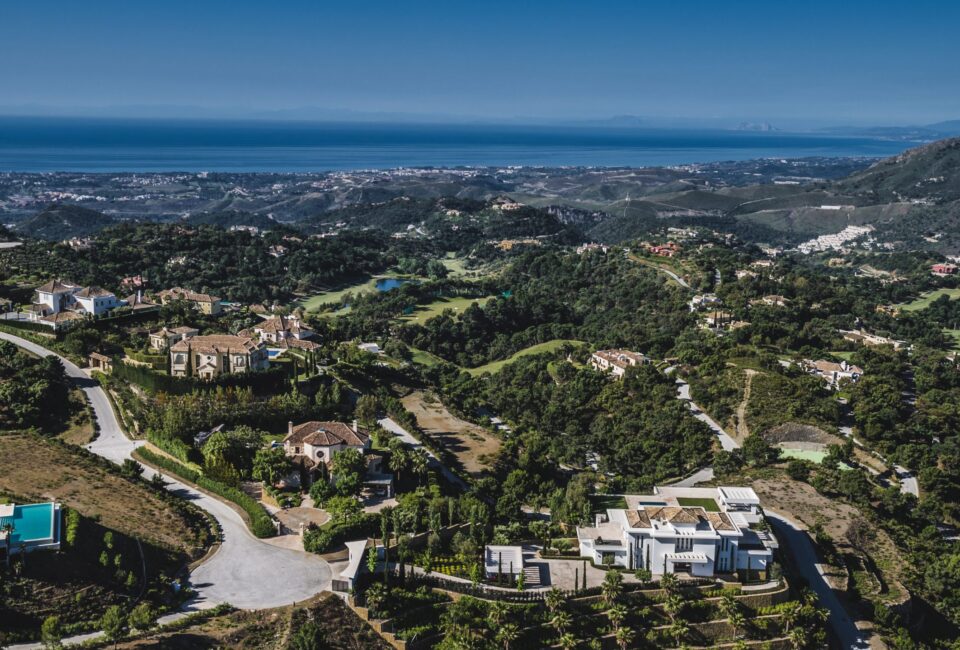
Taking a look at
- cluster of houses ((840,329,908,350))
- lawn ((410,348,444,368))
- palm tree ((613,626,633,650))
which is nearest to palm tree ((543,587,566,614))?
palm tree ((613,626,633,650))

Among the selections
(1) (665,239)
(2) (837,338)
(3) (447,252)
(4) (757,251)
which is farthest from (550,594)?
(3) (447,252)

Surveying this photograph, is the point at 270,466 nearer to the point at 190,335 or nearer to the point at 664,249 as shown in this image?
the point at 190,335

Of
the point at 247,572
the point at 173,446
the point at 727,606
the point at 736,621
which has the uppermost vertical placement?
the point at 173,446

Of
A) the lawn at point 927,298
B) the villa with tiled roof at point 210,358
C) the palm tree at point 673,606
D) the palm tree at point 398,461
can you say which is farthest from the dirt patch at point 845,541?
the lawn at point 927,298

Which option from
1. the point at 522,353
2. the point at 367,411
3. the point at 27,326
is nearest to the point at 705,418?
the point at 367,411

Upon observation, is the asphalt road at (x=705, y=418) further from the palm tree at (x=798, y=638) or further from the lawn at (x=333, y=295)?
the lawn at (x=333, y=295)

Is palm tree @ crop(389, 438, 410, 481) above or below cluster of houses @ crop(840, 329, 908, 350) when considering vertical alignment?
above

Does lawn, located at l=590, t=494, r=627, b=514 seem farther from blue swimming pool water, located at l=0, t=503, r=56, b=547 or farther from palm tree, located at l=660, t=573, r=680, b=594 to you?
blue swimming pool water, located at l=0, t=503, r=56, b=547
